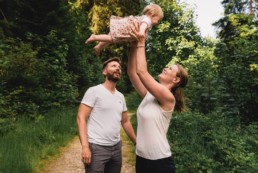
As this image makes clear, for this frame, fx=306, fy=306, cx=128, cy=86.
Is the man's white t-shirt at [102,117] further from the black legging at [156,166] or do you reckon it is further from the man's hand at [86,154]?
the black legging at [156,166]

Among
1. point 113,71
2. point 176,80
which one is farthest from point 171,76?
point 113,71

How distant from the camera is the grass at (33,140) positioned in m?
5.60

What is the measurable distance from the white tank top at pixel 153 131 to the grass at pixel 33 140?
3334 millimetres

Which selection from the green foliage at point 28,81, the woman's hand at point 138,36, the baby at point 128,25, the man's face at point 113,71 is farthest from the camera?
the green foliage at point 28,81

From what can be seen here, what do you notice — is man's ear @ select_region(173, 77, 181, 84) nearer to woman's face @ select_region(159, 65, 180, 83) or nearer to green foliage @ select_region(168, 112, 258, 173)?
woman's face @ select_region(159, 65, 180, 83)

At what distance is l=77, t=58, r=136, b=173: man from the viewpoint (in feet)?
11.0

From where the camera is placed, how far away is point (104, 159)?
3414 mm

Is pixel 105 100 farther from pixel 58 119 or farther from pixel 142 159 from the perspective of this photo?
pixel 58 119

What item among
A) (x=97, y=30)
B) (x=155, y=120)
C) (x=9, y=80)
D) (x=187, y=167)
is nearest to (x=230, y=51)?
(x=187, y=167)

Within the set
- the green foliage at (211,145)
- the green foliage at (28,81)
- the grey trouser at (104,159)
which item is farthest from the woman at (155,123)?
the green foliage at (28,81)

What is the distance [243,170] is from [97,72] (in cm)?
1454

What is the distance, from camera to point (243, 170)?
15.8 feet

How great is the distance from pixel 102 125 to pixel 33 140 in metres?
4.21

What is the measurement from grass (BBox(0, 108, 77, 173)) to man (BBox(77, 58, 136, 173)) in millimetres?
2591
